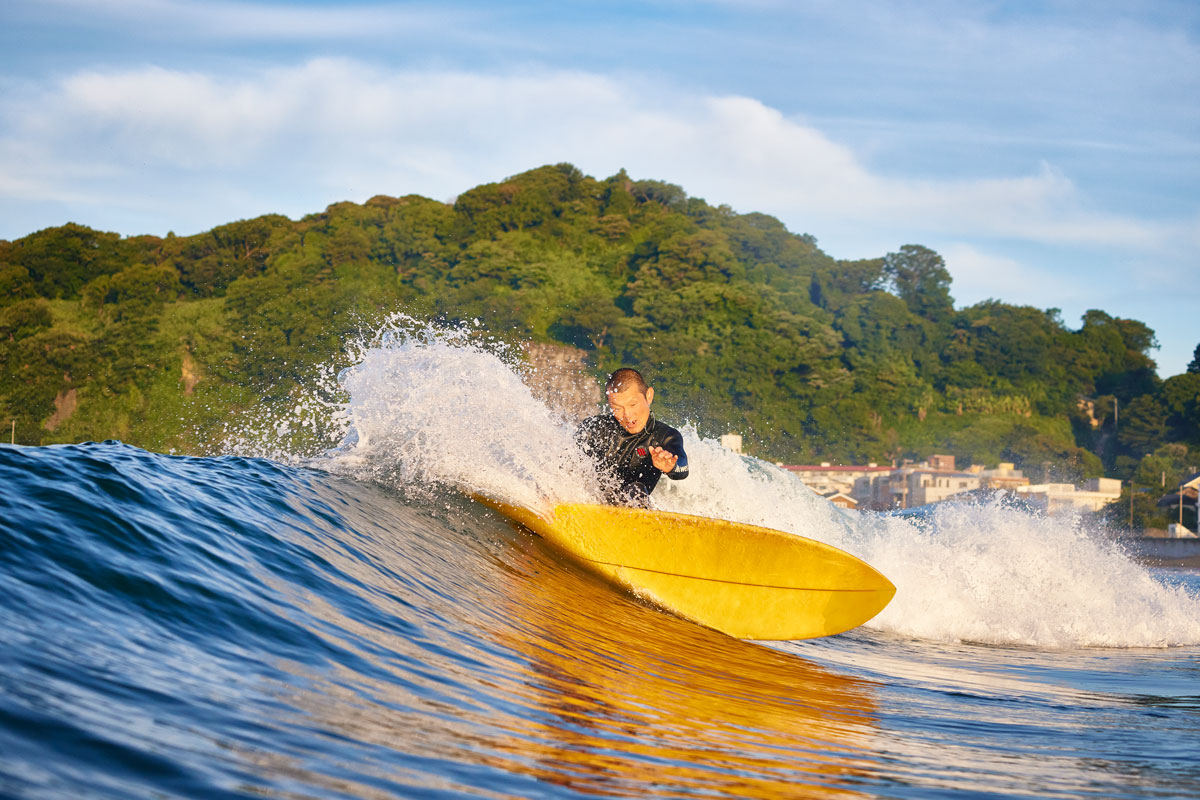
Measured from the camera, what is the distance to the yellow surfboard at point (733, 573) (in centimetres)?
556

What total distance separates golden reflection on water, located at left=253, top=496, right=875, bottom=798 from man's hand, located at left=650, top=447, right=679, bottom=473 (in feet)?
2.72

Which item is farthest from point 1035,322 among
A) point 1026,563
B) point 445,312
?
point 1026,563

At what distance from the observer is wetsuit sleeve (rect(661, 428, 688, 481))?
234 inches

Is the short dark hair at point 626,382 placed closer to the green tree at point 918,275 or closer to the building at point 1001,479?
the building at point 1001,479

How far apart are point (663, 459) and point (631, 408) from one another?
396mm

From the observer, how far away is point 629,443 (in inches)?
242

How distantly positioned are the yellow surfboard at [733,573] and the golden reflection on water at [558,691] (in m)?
0.16

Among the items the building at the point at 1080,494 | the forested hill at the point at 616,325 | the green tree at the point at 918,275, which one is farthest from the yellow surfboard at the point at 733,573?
the green tree at the point at 918,275

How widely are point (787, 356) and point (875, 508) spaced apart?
71.3ft

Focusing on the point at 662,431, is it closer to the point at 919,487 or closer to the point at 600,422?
the point at 600,422

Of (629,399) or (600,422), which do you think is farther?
(600,422)

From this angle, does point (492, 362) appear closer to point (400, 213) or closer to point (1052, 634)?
point (1052, 634)

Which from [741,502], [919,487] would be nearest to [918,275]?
[919,487]

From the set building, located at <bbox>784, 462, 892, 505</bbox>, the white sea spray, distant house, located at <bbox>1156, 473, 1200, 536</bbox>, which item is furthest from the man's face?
building, located at <bbox>784, 462, 892, 505</bbox>
